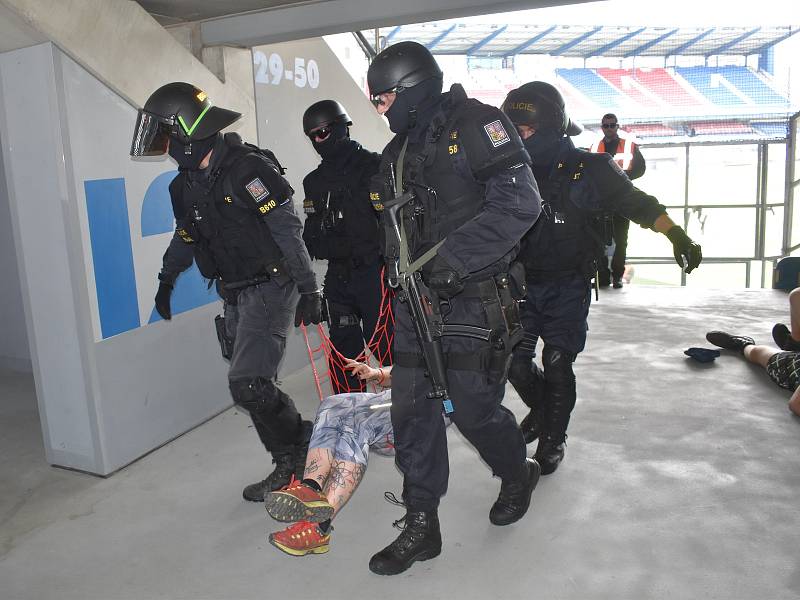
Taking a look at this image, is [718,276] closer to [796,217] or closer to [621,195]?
[796,217]

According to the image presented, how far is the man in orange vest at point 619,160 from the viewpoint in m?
7.30

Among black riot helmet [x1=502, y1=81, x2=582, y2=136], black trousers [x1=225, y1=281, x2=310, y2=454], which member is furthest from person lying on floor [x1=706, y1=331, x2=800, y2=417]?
black trousers [x1=225, y1=281, x2=310, y2=454]

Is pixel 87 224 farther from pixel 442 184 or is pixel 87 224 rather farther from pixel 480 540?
pixel 480 540

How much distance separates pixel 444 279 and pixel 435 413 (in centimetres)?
52

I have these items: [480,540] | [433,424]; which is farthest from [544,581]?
[433,424]

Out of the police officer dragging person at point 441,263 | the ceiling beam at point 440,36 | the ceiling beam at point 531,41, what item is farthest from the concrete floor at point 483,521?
the ceiling beam at point 531,41

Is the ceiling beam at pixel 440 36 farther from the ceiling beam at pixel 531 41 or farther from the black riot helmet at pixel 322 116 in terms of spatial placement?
the black riot helmet at pixel 322 116

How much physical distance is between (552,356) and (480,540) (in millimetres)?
870

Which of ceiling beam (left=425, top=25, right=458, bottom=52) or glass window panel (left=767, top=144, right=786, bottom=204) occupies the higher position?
ceiling beam (left=425, top=25, right=458, bottom=52)

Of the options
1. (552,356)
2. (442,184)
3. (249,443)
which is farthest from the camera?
(249,443)

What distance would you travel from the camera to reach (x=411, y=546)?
2.55 meters

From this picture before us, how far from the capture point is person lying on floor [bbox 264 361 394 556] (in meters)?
2.45

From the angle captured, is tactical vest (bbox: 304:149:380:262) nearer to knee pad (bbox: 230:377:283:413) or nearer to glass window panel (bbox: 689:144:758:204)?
knee pad (bbox: 230:377:283:413)

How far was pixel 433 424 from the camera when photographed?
2.55 meters
